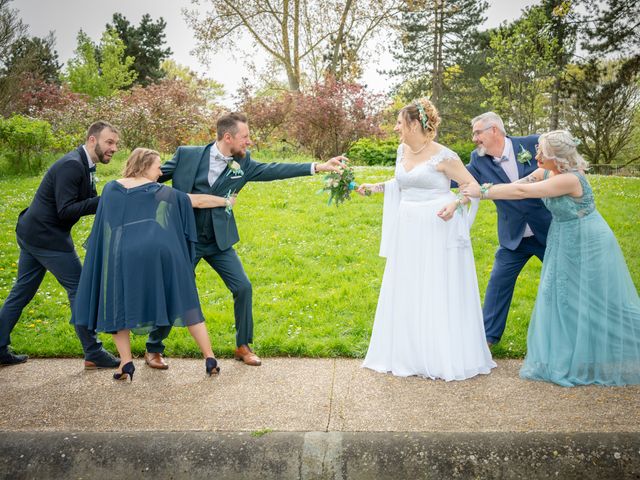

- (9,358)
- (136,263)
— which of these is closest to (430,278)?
(136,263)

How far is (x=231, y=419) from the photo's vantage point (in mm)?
4457

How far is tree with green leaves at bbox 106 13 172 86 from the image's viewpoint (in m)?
44.1

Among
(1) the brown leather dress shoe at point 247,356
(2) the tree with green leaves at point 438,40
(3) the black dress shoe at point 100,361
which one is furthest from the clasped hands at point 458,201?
(2) the tree with green leaves at point 438,40

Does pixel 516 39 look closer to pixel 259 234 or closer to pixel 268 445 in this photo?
pixel 259 234

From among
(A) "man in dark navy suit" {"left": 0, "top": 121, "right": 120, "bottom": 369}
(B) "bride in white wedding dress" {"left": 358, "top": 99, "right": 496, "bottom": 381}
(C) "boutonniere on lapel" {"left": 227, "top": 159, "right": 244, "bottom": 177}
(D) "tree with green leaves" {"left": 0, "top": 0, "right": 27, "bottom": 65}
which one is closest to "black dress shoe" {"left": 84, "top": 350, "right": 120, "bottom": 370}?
(A) "man in dark navy suit" {"left": 0, "top": 121, "right": 120, "bottom": 369}

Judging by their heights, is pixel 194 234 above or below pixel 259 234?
above

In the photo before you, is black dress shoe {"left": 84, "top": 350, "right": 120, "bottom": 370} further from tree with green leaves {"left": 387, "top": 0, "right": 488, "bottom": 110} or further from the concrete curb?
tree with green leaves {"left": 387, "top": 0, "right": 488, "bottom": 110}

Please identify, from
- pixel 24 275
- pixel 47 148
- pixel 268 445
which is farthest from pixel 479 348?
pixel 47 148

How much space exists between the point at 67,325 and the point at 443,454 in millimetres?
4643

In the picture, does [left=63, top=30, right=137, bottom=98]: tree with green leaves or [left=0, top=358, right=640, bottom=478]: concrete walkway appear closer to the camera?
[left=0, top=358, right=640, bottom=478]: concrete walkway

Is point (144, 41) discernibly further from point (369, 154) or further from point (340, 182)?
point (340, 182)

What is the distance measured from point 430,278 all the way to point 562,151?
1551 mm

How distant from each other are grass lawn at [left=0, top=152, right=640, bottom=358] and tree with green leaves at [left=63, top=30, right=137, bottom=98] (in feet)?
85.9

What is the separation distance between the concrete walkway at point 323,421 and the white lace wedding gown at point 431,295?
18cm
